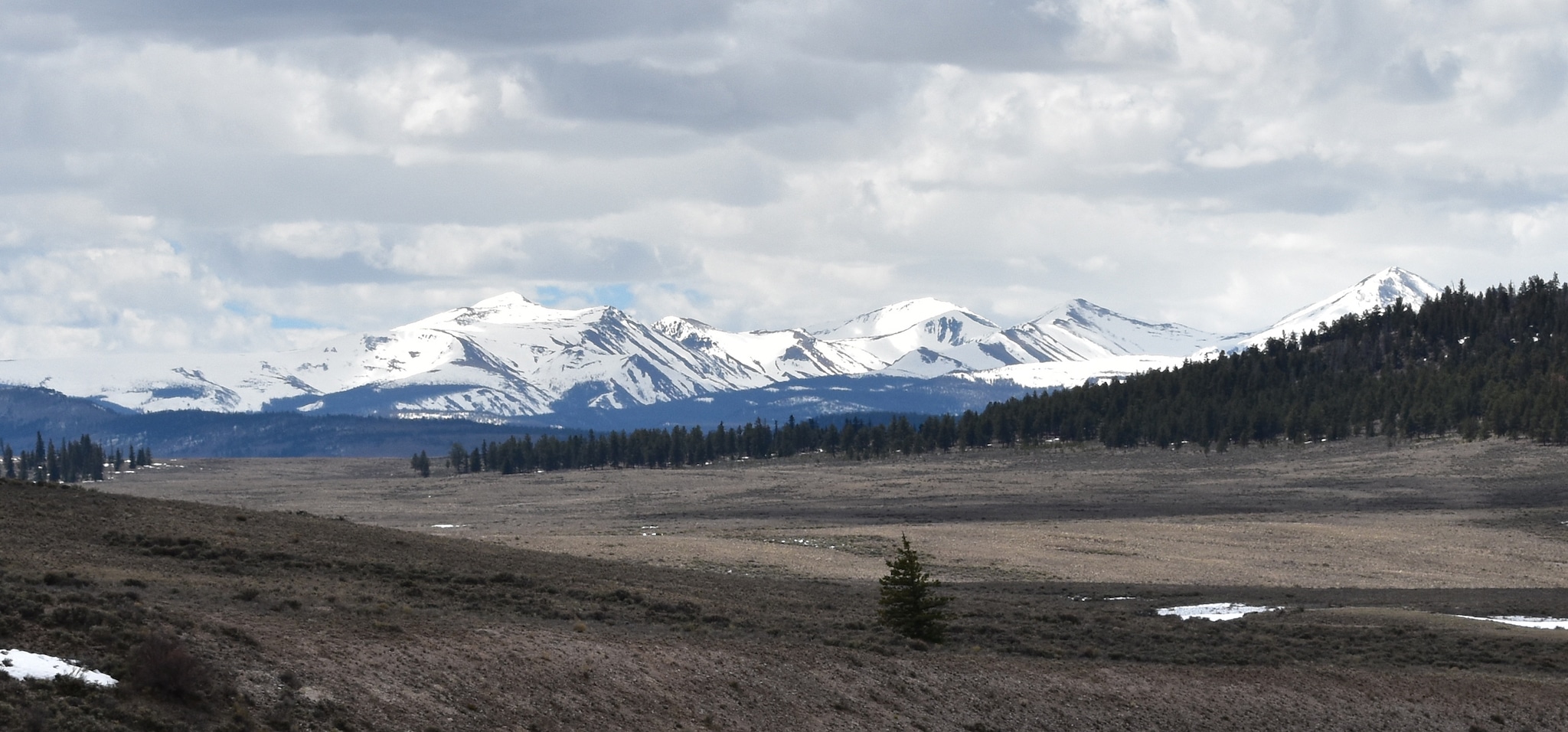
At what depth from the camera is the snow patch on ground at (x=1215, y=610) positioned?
4894 cm

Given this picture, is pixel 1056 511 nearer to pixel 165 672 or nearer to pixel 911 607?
pixel 911 607

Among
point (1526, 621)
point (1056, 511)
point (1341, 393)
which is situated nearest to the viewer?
point (1526, 621)

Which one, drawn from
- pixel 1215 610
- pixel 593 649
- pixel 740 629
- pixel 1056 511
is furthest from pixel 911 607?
pixel 1056 511

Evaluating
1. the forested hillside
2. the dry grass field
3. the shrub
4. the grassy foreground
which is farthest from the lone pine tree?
the forested hillside

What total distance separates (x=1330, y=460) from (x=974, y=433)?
52.9 meters

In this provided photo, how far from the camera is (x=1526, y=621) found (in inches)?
1901

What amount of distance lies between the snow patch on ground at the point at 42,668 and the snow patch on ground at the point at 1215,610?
Result: 3373cm

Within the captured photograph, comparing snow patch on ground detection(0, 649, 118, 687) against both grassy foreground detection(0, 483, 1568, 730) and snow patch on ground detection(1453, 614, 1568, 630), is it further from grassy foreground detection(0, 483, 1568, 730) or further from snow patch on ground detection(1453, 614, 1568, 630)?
snow patch on ground detection(1453, 614, 1568, 630)

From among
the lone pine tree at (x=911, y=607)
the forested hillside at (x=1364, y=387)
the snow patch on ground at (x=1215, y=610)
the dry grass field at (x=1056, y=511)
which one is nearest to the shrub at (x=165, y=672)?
the lone pine tree at (x=911, y=607)

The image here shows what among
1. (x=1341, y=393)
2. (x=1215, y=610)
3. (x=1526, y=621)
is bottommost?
(x=1526, y=621)

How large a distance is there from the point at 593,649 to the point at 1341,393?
499 feet

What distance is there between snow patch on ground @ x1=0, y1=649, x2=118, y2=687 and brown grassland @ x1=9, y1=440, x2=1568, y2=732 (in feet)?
1.16

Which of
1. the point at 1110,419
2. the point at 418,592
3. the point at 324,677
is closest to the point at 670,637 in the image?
the point at 418,592

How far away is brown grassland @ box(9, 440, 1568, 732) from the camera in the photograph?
24.8 m
